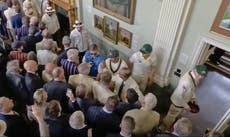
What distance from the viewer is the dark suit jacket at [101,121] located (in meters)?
2.40

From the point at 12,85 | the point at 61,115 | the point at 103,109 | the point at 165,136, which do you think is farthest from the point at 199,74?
the point at 12,85

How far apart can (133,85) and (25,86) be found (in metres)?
1.66

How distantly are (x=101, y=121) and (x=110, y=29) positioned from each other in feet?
9.65

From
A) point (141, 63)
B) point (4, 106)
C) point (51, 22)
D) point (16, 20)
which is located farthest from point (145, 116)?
point (16, 20)

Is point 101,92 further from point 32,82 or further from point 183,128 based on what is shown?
point 183,128

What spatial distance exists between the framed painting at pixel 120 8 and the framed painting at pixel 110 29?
0.19 m

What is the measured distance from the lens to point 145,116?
2477 millimetres

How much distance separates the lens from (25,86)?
3.01 meters

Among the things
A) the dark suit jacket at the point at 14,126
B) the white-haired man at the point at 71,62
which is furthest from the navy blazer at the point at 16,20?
the dark suit jacket at the point at 14,126

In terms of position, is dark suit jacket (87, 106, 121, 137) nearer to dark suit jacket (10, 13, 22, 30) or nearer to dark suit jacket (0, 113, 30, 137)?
dark suit jacket (0, 113, 30, 137)

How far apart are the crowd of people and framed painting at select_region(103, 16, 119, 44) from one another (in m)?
0.73

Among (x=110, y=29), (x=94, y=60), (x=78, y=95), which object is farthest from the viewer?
(x=110, y=29)

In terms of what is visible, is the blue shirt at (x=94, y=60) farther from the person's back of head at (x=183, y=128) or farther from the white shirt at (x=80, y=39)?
the person's back of head at (x=183, y=128)

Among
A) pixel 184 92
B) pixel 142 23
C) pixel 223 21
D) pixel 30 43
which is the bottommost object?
pixel 184 92
